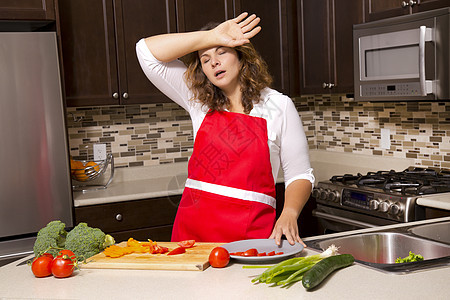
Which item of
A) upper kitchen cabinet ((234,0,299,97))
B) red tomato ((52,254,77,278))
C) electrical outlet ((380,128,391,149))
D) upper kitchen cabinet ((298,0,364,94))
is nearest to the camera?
red tomato ((52,254,77,278))

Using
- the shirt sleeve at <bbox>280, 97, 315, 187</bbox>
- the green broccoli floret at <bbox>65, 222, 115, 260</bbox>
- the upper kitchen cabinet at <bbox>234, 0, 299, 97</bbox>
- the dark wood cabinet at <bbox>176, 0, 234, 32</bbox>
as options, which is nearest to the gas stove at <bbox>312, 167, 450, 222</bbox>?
the shirt sleeve at <bbox>280, 97, 315, 187</bbox>

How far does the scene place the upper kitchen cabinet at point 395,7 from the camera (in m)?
3.02

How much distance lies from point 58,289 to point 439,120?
265 cm

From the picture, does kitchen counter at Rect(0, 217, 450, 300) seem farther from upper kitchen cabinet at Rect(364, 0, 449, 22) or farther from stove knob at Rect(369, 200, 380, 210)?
upper kitchen cabinet at Rect(364, 0, 449, 22)

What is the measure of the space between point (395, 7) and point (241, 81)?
53.4 inches

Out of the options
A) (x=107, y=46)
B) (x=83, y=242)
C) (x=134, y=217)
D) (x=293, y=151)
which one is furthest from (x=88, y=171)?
(x=83, y=242)

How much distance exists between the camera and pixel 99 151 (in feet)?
13.2

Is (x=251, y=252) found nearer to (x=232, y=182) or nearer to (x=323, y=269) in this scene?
(x=323, y=269)

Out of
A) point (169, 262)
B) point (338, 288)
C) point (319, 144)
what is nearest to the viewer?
point (338, 288)

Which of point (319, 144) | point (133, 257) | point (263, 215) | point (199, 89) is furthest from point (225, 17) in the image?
point (133, 257)

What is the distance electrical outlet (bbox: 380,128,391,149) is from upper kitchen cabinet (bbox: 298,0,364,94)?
0.46m

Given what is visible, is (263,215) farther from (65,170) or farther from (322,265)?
(65,170)

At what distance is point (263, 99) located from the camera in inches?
92.7

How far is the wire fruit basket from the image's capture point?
369cm
